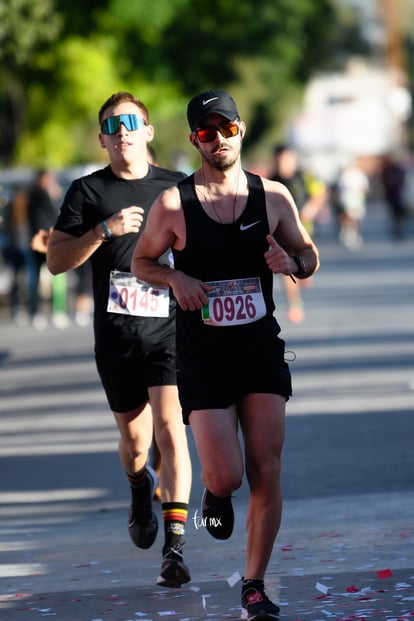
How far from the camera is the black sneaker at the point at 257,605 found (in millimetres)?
5723

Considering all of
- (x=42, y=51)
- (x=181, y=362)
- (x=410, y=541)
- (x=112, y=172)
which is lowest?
(x=410, y=541)

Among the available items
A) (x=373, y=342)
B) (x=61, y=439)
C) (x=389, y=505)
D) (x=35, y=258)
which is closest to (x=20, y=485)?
(x=61, y=439)

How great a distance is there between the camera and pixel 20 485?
9.48 m

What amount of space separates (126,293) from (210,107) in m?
1.47

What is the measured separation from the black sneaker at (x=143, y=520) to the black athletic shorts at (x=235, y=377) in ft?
4.42

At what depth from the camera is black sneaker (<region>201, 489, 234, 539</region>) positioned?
6.04 m

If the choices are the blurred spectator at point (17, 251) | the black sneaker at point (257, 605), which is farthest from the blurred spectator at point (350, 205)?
the black sneaker at point (257, 605)

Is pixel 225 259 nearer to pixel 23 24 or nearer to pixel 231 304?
pixel 231 304

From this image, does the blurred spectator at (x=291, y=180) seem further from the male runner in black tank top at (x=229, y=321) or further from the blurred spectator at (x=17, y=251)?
the male runner in black tank top at (x=229, y=321)

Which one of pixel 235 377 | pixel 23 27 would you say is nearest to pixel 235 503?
pixel 235 377

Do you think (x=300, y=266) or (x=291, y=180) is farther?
(x=291, y=180)

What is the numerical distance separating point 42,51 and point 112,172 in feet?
98.2

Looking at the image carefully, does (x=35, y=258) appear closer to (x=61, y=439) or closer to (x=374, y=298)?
(x=374, y=298)

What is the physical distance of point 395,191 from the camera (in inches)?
1451
